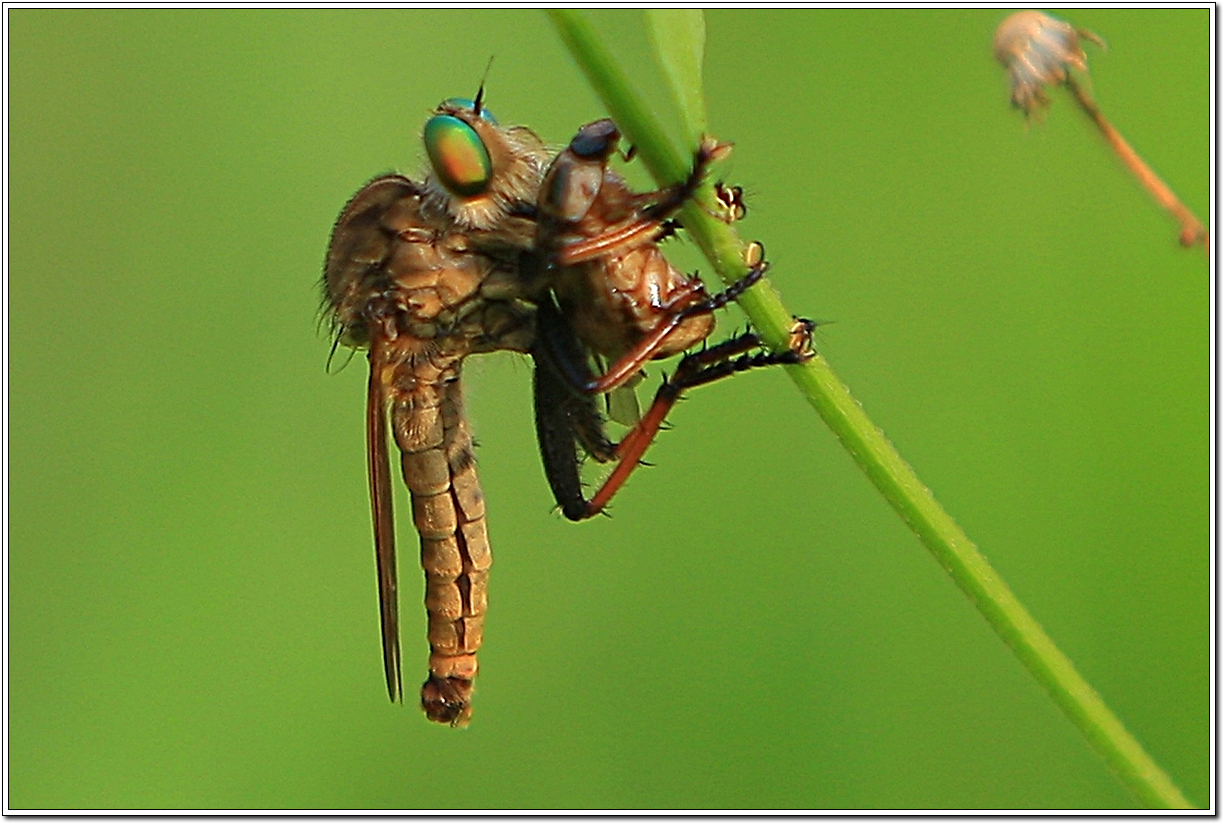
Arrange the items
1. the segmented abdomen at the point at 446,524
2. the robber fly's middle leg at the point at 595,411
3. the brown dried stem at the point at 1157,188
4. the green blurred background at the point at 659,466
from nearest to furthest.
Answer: the brown dried stem at the point at 1157,188 < the robber fly's middle leg at the point at 595,411 < the segmented abdomen at the point at 446,524 < the green blurred background at the point at 659,466

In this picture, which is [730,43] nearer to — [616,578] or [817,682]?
[616,578]

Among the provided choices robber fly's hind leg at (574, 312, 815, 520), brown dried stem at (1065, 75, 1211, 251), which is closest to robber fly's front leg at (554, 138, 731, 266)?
robber fly's hind leg at (574, 312, 815, 520)

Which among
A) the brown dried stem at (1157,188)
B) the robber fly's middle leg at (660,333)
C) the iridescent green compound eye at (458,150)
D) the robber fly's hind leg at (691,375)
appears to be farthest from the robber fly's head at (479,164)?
the brown dried stem at (1157,188)

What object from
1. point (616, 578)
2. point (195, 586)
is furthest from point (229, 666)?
point (616, 578)

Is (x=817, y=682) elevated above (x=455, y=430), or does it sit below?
A: below

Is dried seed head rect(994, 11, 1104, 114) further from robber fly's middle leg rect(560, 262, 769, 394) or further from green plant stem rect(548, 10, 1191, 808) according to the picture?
green plant stem rect(548, 10, 1191, 808)

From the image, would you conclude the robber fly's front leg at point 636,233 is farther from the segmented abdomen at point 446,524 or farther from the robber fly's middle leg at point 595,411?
the segmented abdomen at point 446,524

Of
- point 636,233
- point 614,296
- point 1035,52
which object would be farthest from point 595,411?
point 1035,52
